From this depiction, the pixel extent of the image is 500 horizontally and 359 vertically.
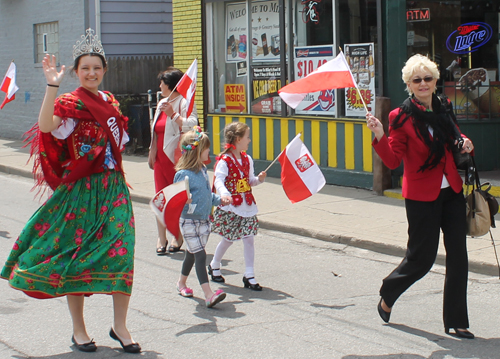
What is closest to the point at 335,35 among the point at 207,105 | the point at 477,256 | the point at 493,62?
the point at 493,62

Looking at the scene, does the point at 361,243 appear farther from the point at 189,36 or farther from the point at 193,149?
the point at 189,36

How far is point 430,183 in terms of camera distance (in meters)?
4.77

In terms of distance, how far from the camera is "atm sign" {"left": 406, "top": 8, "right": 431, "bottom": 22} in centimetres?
1018

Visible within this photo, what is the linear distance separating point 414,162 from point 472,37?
6.14m

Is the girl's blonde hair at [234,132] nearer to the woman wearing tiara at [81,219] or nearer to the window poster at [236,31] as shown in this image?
the woman wearing tiara at [81,219]

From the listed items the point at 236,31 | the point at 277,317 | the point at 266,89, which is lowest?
the point at 277,317

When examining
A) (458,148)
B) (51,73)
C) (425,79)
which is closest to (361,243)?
(458,148)

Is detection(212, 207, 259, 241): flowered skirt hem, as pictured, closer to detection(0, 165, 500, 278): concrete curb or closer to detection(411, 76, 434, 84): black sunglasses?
detection(0, 165, 500, 278): concrete curb

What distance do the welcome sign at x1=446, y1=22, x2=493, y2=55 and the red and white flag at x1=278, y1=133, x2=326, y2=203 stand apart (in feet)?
16.1

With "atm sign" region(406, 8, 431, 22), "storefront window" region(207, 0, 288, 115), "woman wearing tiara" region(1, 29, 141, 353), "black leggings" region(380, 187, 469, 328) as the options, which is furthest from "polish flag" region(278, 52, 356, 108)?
"storefront window" region(207, 0, 288, 115)

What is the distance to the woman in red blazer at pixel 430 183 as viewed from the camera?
15.7 ft

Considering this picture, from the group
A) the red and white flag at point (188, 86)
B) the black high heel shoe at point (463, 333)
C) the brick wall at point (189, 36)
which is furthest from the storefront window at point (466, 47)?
the black high heel shoe at point (463, 333)

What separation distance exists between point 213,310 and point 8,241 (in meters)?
3.51

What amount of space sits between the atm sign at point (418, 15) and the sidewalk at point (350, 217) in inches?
93.8
